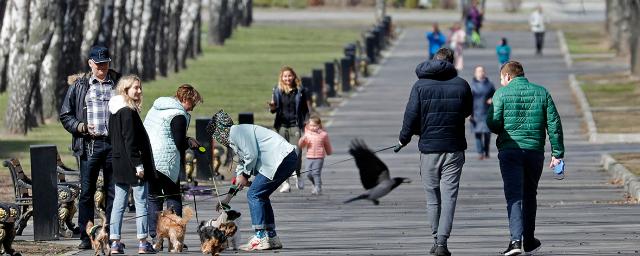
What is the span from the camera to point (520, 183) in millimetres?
15383

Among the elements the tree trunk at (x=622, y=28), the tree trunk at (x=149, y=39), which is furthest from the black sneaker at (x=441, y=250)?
the tree trunk at (x=622, y=28)

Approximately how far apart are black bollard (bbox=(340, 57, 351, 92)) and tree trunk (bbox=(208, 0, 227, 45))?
21.6 meters

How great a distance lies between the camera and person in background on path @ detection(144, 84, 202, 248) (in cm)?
1594

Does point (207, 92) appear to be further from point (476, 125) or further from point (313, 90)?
point (476, 125)

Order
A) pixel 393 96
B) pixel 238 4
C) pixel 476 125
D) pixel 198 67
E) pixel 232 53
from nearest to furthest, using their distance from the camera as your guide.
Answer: pixel 476 125 < pixel 393 96 < pixel 198 67 < pixel 232 53 < pixel 238 4

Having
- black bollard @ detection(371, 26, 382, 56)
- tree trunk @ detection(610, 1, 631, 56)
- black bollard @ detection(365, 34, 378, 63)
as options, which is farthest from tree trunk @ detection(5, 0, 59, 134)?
tree trunk @ detection(610, 1, 631, 56)

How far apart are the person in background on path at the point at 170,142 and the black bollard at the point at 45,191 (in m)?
1.21

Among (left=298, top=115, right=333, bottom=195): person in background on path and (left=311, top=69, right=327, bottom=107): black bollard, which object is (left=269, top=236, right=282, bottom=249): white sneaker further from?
(left=311, top=69, right=327, bottom=107): black bollard

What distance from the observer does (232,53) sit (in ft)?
207

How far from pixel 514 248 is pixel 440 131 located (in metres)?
1.09

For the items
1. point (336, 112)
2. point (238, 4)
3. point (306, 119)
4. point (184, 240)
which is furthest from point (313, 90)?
point (238, 4)

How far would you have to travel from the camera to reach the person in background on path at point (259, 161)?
15617mm

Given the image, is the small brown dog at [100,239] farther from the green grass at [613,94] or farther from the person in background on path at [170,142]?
the green grass at [613,94]

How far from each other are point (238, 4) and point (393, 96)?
33806 millimetres
